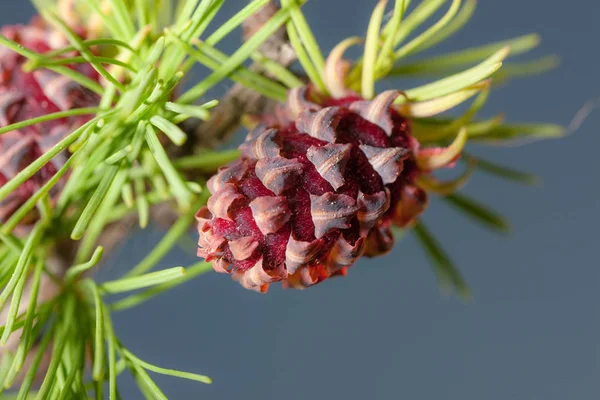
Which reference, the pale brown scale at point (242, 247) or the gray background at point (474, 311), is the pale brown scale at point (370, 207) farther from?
the gray background at point (474, 311)

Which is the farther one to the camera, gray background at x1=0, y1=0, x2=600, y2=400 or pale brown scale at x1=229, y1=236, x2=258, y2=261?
gray background at x1=0, y1=0, x2=600, y2=400

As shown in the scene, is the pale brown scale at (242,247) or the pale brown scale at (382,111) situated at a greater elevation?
the pale brown scale at (382,111)

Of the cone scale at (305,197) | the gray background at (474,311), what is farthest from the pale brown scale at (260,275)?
the gray background at (474,311)

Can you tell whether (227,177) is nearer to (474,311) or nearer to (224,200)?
(224,200)

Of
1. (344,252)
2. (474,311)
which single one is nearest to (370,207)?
(344,252)

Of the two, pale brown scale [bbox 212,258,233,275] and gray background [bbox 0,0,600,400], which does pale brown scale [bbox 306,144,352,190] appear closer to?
pale brown scale [bbox 212,258,233,275]

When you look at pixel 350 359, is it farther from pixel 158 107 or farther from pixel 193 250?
pixel 158 107

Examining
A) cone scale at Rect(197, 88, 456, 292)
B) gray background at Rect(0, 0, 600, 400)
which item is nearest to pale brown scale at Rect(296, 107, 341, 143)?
cone scale at Rect(197, 88, 456, 292)

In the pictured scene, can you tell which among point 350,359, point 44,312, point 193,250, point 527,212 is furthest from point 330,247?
point 527,212
